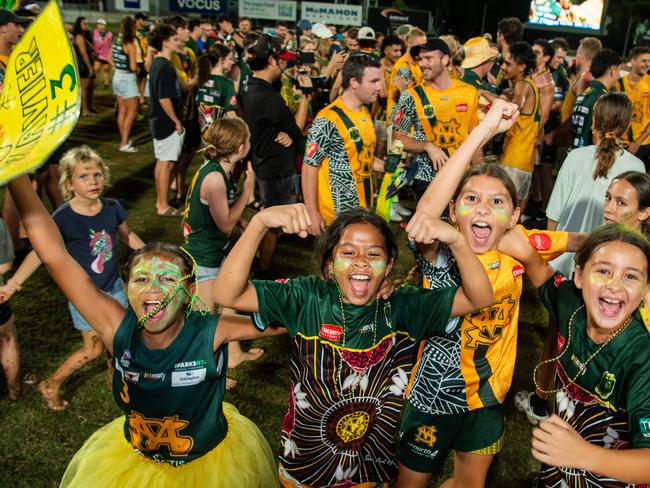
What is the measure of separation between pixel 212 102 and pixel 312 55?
160 cm

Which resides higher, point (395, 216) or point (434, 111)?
point (434, 111)

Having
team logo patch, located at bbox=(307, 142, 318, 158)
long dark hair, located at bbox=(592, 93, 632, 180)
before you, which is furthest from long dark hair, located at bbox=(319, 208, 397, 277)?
long dark hair, located at bbox=(592, 93, 632, 180)

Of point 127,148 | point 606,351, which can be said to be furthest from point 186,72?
point 606,351

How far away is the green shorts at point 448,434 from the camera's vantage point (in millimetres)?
2621

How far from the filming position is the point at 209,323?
2385mm

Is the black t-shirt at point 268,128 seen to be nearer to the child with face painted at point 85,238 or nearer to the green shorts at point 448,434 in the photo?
the child with face painted at point 85,238

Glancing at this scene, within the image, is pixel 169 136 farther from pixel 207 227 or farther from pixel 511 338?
pixel 511 338

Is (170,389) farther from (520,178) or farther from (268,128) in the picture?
(520,178)

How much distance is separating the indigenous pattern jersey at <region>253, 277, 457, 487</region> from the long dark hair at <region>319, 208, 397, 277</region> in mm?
135

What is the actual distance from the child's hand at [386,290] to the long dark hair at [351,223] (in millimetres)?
91

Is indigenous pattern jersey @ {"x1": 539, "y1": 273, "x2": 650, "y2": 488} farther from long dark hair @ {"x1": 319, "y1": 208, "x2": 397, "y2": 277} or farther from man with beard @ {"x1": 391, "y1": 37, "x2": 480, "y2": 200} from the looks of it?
man with beard @ {"x1": 391, "y1": 37, "x2": 480, "y2": 200}

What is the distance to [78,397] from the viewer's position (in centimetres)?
394

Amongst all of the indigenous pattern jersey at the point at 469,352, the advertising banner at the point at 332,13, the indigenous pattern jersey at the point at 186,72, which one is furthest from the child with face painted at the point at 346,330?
the advertising banner at the point at 332,13

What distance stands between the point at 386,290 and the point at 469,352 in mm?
566
